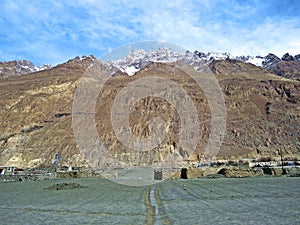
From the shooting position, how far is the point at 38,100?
122 m

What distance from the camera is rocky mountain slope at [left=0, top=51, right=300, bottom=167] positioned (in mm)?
96000

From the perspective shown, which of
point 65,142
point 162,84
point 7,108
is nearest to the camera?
point 65,142

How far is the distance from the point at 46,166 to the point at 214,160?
43.0 m

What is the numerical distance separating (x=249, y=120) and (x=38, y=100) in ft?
229

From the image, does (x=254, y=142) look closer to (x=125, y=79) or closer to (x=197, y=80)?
(x=197, y=80)

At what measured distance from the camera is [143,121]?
349 feet

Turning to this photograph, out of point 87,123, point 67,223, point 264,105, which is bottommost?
point 67,223

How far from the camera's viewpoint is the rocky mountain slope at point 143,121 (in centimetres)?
9600

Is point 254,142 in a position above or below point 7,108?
below

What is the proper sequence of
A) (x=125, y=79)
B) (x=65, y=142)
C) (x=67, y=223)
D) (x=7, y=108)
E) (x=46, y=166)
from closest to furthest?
(x=67, y=223) → (x=46, y=166) → (x=65, y=142) → (x=7, y=108) → (x=125, y=79)

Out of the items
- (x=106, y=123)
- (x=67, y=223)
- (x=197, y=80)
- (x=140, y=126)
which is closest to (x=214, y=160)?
(x=140, y=126)

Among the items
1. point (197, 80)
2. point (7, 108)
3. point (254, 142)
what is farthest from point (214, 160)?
point (7, 108)

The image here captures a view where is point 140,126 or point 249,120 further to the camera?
point 249,120

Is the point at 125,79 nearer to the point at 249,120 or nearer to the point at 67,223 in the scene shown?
the point at 249,120
